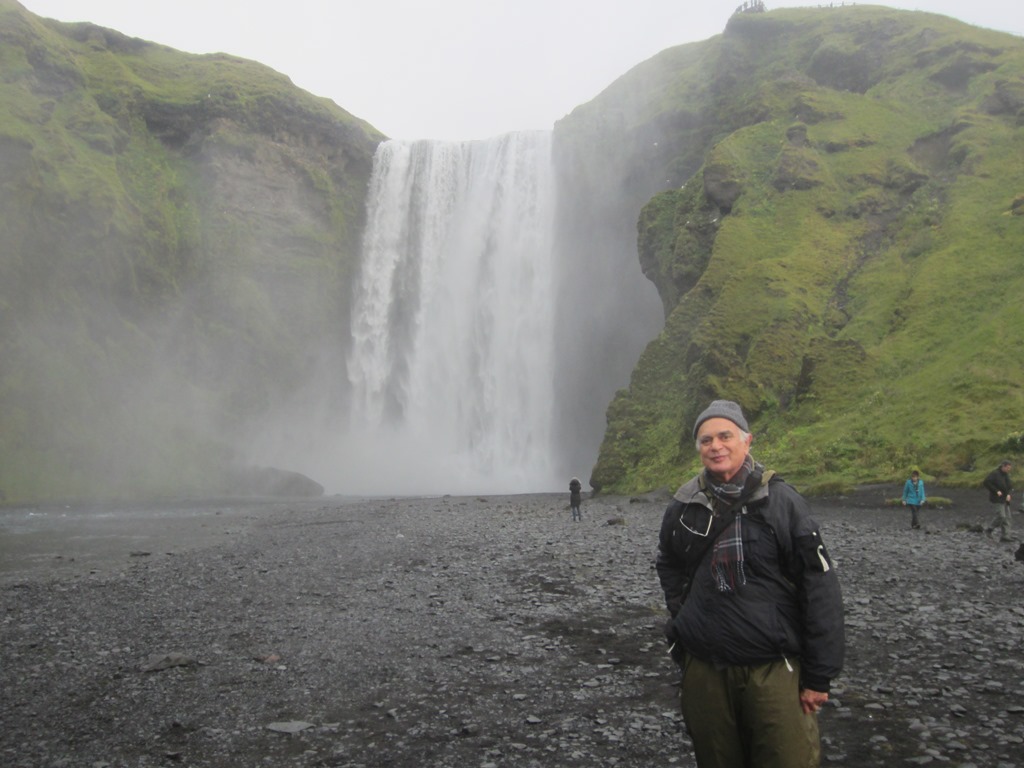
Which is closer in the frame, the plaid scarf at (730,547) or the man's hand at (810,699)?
the man's hand at (810,699)

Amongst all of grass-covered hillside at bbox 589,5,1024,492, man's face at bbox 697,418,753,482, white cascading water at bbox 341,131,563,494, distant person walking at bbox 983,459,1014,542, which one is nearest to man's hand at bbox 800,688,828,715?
man's face at bbox 697,418,753,482

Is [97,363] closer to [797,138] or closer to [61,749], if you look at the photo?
[797,138]

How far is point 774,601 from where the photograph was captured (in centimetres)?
435

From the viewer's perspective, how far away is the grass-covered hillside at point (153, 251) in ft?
173

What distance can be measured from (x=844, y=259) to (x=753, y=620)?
42209 mm

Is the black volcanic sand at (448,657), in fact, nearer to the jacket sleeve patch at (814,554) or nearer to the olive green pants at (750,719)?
the olive green pants at (750,719)

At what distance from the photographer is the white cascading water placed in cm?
6022

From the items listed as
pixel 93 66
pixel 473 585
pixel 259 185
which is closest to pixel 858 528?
pixel 473 585

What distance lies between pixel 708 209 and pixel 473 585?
37926 mm

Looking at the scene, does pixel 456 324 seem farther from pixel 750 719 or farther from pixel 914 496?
pixel 750 719

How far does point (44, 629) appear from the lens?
1334 centimetres

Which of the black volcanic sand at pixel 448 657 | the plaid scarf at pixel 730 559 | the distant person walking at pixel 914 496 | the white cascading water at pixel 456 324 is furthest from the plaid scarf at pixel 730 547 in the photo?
the white cascading water at pixel 456 324

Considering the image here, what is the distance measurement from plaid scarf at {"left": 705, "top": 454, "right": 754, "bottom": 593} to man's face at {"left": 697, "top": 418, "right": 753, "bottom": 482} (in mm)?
49

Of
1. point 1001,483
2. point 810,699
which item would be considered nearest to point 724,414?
point 810,699
